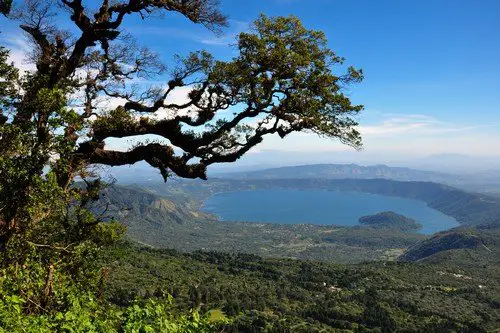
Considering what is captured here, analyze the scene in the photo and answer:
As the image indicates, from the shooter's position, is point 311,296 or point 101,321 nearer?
point 101,321

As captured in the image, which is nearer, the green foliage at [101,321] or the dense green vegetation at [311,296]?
the green foliage at [101,321]

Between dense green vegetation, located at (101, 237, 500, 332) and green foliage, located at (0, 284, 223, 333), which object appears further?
dense green vegetation, located at (101, 237, 500, 332)

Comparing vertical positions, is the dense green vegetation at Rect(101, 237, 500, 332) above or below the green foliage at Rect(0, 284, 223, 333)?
below

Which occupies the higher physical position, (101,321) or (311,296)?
(101,321)

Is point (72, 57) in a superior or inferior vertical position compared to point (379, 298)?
superior

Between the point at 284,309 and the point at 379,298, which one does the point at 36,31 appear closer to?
the point at 284,309

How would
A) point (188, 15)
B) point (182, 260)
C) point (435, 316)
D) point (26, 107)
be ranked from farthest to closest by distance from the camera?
point (182, 260) → point (435, 316) → point (188, 15) → point (26, 107)

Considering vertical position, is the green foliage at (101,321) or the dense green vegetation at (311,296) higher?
the green foliage at (101,321)

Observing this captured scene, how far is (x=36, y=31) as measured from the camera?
14773 mm

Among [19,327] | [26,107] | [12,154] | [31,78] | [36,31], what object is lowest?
[19,327]

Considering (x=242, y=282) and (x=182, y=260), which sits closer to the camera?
(x=242, y=282)

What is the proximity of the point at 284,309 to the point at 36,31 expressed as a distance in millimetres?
137677

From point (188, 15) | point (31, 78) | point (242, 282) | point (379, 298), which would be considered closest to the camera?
point (31, 78)

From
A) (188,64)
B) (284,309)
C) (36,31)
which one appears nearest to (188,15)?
(188,64)
